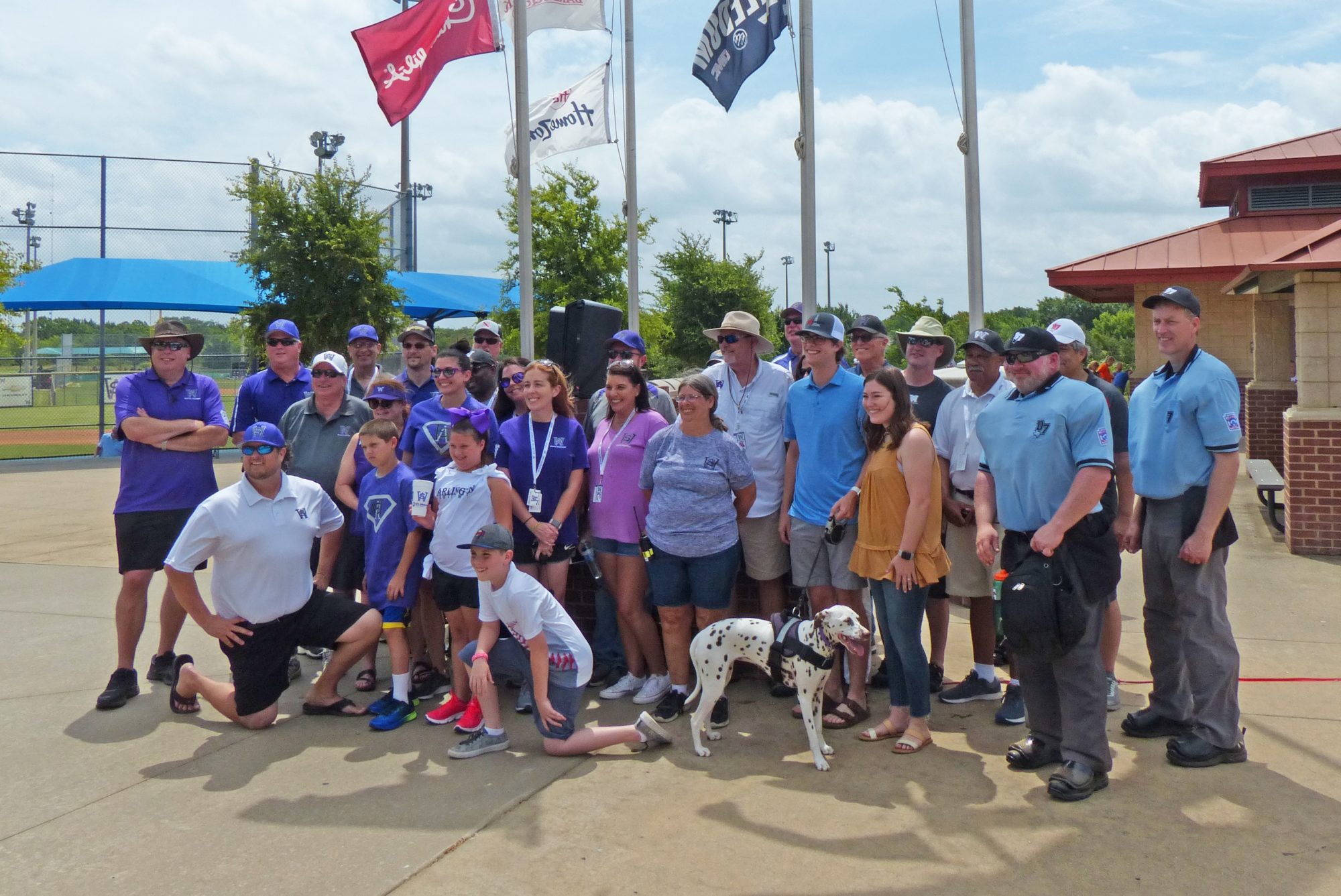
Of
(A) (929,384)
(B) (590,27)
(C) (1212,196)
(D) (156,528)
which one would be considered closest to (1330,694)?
(A) (929,384)

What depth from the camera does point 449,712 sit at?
5.21 metres

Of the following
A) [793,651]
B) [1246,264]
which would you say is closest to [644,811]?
[793,651]

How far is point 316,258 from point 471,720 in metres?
15.9

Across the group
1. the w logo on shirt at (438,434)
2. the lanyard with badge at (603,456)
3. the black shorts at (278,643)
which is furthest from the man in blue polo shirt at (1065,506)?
the black shorts at (278,643)

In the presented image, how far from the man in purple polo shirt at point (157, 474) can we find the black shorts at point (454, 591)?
160 cm

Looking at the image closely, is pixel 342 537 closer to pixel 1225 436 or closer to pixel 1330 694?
pixel 1225 436

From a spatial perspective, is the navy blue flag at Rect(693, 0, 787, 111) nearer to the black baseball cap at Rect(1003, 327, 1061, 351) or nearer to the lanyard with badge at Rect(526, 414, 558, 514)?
the lanyard with badge at Rect(526, 414, 558, 514)

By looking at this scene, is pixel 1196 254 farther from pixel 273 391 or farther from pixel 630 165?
pixel 273 391

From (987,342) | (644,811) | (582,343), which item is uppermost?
(582,343)

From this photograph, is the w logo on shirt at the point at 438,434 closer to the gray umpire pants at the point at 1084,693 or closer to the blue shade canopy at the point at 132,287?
the gray umpire pants at the point at 1084,693

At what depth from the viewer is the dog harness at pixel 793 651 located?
4.51m

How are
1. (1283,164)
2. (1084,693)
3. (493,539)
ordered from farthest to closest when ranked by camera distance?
(1283,164), (493,539), (1084,693)

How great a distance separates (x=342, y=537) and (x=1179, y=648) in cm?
454

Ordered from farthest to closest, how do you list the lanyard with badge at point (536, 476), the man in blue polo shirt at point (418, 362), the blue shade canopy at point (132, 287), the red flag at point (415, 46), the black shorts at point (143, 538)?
1. the blue shade canopy at point (132, 287)
2. the red flag at point (415, 46)
3. the man in blue polo shirt at point (418, 362)
4. the black shorts at point (143, 538)
5. the lanyard with badge at point (536, 476)
